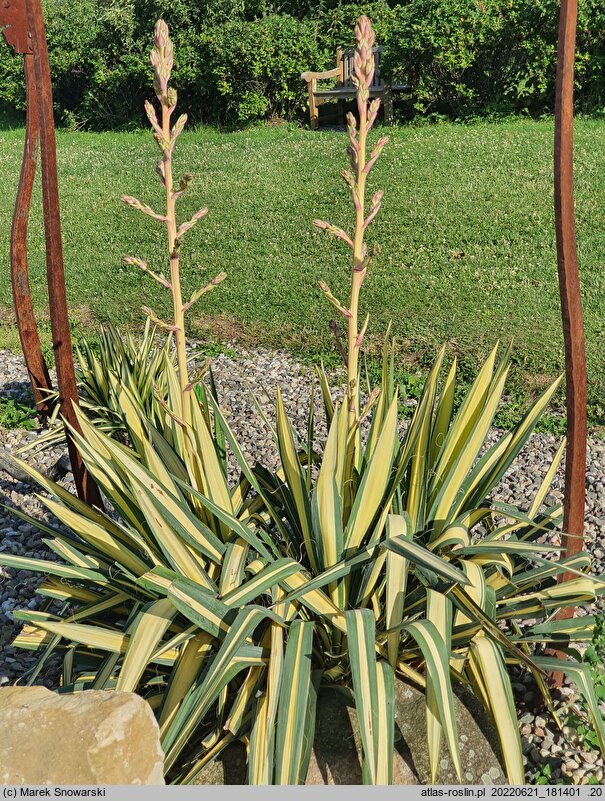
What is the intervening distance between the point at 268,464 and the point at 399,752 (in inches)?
97.3

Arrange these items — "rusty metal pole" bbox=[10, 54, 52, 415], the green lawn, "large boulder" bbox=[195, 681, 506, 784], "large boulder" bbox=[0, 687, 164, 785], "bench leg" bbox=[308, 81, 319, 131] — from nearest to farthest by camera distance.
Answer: "large boulder" bbox=[0, 687, 164, 785], "large boulder" bbox=[195, 681, 506, 784], "rusty metal pole" bbox=[10, 54, 52, 415], the green lawn, "bench leg" bbox=[308, 81, 319, 131]

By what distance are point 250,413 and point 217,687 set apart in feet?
10.6

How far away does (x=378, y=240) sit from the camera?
8297mm

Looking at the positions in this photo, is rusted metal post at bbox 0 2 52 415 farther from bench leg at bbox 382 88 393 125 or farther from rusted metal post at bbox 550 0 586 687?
bench leg at bbox 382 88 393 125

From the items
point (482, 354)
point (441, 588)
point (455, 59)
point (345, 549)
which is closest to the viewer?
point (441, 588)

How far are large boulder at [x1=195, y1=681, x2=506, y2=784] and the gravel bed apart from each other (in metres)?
0.32

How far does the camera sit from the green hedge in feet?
38.5

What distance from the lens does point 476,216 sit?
8.66 m

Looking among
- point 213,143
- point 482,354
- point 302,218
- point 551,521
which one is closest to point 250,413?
point 482,354

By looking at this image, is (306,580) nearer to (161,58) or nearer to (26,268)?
(161,58)

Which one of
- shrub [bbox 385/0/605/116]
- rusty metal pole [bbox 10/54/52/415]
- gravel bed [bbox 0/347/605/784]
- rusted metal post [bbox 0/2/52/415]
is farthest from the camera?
shrub [bbox 385/0/605/116]

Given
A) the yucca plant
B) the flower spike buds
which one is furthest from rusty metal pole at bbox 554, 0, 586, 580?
the flower spike buds

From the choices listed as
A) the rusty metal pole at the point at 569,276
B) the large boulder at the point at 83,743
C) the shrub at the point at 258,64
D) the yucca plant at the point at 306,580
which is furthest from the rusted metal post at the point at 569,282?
the shrub at the point at 258,64

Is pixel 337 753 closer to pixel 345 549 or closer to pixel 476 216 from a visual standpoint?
pixel 345 549
